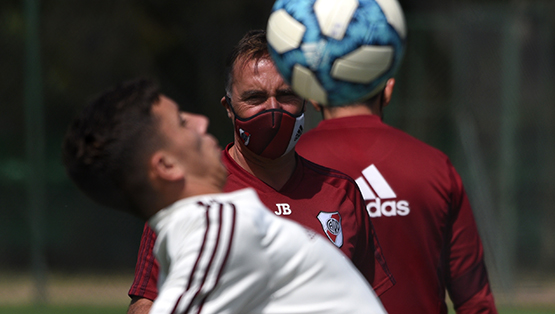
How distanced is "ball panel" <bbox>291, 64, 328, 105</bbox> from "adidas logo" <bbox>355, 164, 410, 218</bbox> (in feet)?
3.37

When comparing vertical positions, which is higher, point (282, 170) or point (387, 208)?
point (282, 170)

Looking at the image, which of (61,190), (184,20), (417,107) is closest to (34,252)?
(61,190)

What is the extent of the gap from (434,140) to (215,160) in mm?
7651

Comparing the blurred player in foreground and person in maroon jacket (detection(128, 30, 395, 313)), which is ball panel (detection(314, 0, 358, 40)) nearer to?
person in maroon jacket (detection(128, 30, 395, 313))

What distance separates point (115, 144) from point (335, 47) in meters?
0.92

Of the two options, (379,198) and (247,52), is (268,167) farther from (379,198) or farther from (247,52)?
(379,198)

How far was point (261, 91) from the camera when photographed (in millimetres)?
2955

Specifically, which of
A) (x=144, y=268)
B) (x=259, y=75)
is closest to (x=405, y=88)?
(x=259, y=75)

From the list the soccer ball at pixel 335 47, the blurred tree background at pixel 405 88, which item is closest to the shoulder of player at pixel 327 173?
the soccer ball at pixel 335 47

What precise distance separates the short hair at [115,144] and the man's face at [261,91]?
1011 mm

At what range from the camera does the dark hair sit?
2998mm

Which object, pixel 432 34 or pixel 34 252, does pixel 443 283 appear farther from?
pixel 432 34

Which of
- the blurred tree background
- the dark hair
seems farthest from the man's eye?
the blurred tree background

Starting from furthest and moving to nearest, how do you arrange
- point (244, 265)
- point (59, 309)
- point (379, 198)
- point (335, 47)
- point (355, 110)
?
1. point (59, 309)
2. point (355, 110)
3. point (379, 198)
4. point (335, 47)
5. point (244, 265)
